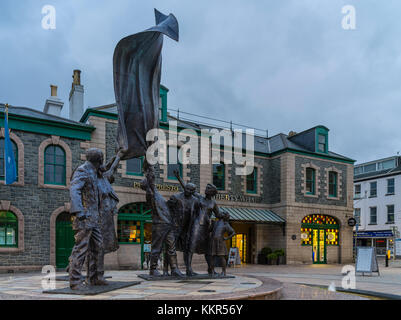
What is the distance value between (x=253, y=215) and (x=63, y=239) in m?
11.6

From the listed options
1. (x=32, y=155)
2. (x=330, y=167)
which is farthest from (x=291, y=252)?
(x=32, y=155)

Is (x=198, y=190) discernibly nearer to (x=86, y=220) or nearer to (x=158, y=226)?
(x=158, y=226)

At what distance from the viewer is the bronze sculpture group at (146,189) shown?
7742 millimetres

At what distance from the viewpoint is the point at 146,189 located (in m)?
9.65

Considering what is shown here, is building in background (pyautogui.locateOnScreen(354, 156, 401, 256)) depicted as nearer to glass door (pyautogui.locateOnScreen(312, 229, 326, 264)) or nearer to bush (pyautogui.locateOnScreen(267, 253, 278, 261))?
glass door (pyautogui.locateOnScreen(312, 229, 326, 264))

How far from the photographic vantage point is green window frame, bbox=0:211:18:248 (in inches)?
668

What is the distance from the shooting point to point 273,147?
28.1 m

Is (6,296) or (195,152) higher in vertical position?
(195,152)

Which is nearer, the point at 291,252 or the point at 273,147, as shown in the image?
the point at 291,252

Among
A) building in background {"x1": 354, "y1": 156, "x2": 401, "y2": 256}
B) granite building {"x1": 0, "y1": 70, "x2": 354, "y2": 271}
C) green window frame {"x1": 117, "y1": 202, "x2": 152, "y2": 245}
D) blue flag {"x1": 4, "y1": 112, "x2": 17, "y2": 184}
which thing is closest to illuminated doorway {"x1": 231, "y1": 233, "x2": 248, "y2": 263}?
granite building {"x1": 0, "y1": 70, "x2": 354, "y2": 271}

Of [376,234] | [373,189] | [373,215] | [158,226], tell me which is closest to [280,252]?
[158,226]

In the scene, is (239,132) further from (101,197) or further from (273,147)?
(101,197)

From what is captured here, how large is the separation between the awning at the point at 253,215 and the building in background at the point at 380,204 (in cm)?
1935

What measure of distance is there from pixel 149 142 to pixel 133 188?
11009 millimetres
